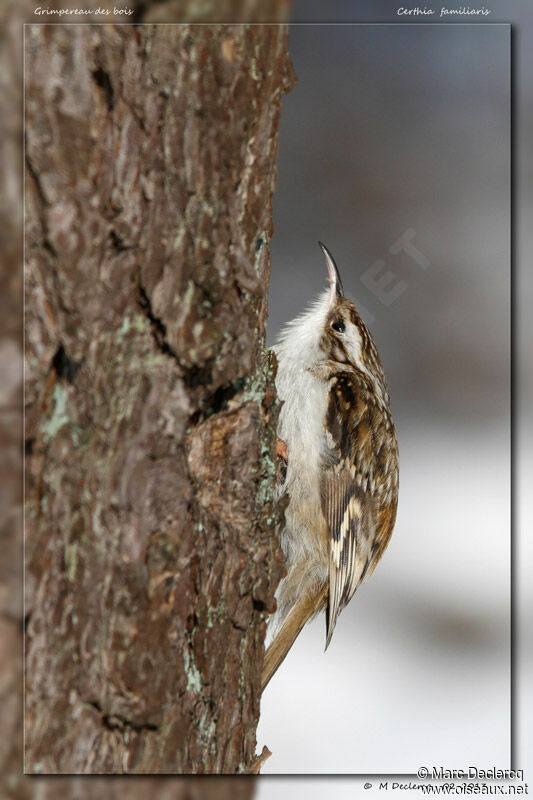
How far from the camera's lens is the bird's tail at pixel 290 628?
145cm

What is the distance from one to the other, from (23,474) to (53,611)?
0.17m

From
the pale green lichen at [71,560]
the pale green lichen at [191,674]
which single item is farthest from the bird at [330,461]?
the pale green lichen at [71,560]

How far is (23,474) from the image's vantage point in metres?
0.76

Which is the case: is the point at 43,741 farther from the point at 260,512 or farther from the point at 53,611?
the point at 260,512

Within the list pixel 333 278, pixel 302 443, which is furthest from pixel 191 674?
pixel 333 278

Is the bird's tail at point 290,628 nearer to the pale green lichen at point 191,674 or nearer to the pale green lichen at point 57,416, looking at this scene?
the pale green lichen at point 191,674

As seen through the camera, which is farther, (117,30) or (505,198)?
(505,198)

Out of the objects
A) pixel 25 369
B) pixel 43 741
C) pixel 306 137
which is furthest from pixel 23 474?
pixel 306 137

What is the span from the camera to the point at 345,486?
162cm

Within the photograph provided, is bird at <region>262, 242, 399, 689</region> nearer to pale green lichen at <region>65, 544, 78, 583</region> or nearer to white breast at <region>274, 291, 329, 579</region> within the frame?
white breast at <region>274, 291, 329, 579</region>

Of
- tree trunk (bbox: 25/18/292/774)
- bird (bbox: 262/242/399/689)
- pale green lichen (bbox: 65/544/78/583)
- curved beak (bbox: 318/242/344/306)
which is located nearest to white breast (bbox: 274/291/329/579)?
bird (bbox: 262/242/399/689)

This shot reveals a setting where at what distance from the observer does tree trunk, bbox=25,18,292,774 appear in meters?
0.75

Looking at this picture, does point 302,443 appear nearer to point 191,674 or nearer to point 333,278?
point 333,278

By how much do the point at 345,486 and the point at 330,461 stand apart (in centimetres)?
9
